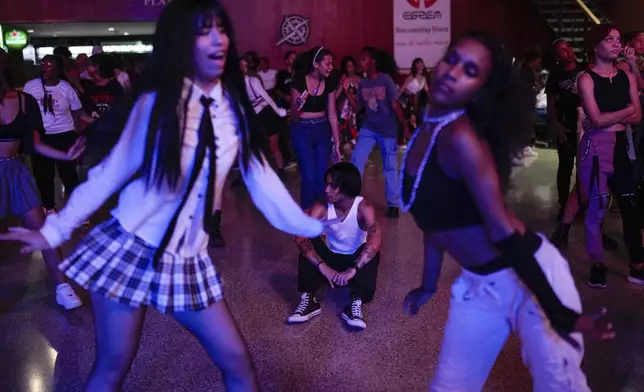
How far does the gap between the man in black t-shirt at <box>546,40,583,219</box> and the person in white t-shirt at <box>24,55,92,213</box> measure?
4339 mm

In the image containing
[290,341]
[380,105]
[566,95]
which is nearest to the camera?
[290,341]

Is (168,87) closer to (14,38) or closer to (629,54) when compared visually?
(629,54)

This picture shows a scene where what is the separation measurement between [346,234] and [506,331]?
2.04m

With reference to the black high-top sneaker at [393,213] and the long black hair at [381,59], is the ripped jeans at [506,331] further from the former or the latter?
the long black hair at [381,59]

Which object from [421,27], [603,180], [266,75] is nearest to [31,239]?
[603,180]

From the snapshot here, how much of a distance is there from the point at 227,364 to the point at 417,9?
1271cm

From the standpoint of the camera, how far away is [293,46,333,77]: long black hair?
224 inches

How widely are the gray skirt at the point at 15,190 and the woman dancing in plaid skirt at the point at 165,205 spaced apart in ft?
6.45

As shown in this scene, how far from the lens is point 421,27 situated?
13852 mm

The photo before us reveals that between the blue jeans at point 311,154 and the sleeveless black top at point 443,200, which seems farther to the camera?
the blue jeans at point 311,154

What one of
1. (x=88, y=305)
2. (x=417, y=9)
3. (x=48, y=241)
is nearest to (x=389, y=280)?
(x=88, y=305)

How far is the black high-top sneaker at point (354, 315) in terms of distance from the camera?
3.88 meters

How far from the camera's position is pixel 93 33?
60.6ft

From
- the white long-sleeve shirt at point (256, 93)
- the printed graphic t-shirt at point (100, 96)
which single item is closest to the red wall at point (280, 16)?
the printed graphic t-shirt at point (100, 96)
